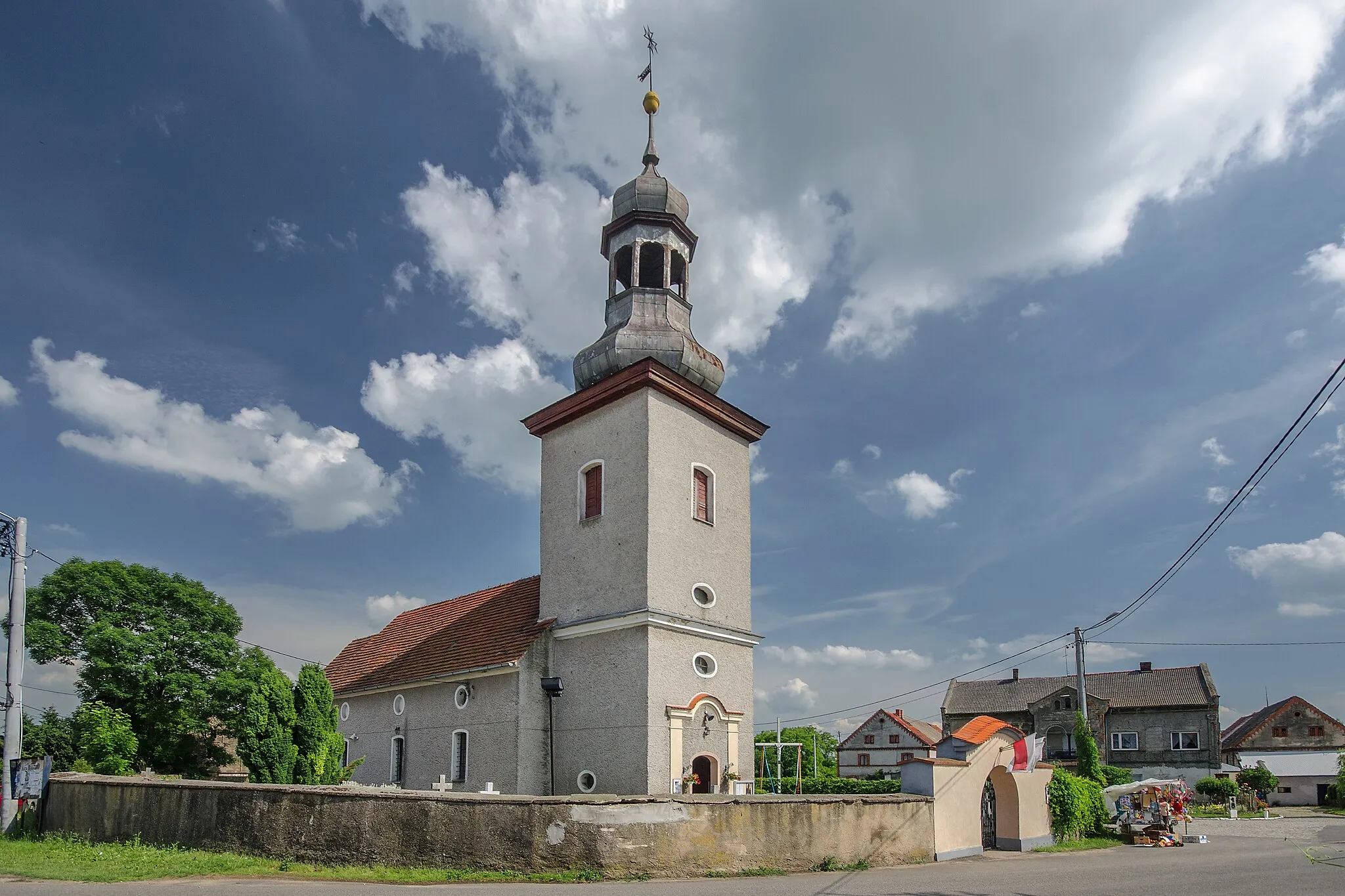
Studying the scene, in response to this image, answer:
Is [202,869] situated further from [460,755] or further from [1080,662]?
[1080,662]

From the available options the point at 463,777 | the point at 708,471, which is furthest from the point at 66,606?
the point at 708,471

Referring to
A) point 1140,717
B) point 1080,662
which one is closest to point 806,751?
point 1140,717

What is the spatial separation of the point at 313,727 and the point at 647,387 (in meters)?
10.8

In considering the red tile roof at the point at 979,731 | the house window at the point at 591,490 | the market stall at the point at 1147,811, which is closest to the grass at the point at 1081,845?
the market stall at the point at 1147,811

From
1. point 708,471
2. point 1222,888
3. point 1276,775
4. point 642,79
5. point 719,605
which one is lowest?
point 1276,775

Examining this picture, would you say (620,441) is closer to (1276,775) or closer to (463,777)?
(463,777)

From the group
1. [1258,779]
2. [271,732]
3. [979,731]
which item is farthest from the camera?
[1258,779]

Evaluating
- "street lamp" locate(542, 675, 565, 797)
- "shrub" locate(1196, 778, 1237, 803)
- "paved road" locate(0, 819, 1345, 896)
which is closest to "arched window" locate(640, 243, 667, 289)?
"street lamp" locate(542, 675, 565, 797)

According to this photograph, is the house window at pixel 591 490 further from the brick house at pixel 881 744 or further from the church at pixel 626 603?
the brick house at pixel 881 744

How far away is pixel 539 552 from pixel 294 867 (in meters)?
9.57

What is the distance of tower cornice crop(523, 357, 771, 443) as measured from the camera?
1947 cm

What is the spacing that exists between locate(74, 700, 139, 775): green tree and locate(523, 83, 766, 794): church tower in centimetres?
1458

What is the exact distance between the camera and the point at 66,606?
29.2 meters

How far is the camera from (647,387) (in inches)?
766
